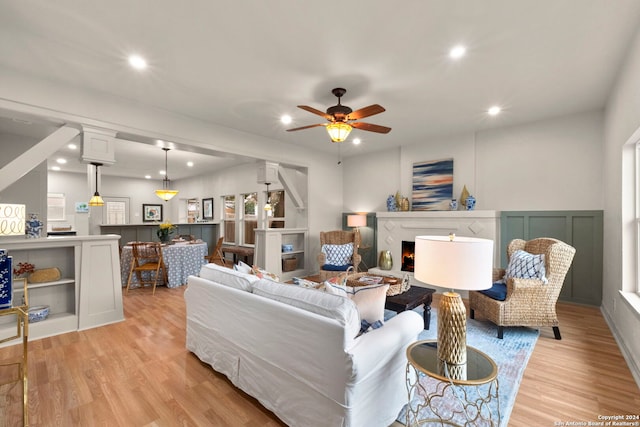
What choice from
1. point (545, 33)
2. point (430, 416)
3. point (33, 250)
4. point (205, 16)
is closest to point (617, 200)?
point (545, 33)

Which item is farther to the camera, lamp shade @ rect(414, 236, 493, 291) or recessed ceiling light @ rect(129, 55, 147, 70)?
recessed ceiling light @ rect(129, 55, 147, 70)

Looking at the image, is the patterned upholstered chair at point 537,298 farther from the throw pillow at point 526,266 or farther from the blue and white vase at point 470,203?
the blue and white vase at point 470,203

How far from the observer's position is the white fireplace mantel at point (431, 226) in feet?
14.8

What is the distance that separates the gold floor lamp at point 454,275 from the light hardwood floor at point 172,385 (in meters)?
0.75

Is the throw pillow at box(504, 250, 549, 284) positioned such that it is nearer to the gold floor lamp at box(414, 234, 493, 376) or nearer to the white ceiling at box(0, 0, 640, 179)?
the white ceiling at box(0, 0, 640, 179)

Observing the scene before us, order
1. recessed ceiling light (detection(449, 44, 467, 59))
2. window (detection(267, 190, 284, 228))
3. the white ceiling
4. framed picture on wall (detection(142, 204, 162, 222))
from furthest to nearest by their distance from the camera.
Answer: framed picture on wall (detection(142, 204, 162, 222))
window (detection(267, 190, 284, 228))
recessed ceiling light (detection(449, 44, 467, 59))
the white ceiling

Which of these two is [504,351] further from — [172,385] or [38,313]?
[38,313]

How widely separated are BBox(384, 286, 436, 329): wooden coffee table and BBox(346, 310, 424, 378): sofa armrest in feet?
3.06

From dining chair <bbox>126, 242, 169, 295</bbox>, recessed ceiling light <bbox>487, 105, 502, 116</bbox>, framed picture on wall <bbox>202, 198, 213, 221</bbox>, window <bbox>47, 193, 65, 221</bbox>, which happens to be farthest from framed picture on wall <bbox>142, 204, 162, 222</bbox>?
recessed ceiling light <bbox>487, 105, 502, 116</bbox>

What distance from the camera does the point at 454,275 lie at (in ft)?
4.92

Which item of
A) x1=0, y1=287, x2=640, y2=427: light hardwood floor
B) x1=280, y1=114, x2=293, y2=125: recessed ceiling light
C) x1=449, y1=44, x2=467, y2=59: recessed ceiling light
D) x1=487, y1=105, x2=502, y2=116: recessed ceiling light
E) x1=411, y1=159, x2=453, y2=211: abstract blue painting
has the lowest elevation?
x1=0, y1=287, x2=640, y2=427: light hardwood floor

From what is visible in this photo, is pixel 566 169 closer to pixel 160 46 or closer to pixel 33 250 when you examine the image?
pixel 160 46

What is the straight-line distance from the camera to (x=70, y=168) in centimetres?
810

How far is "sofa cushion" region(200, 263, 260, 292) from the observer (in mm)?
2184
